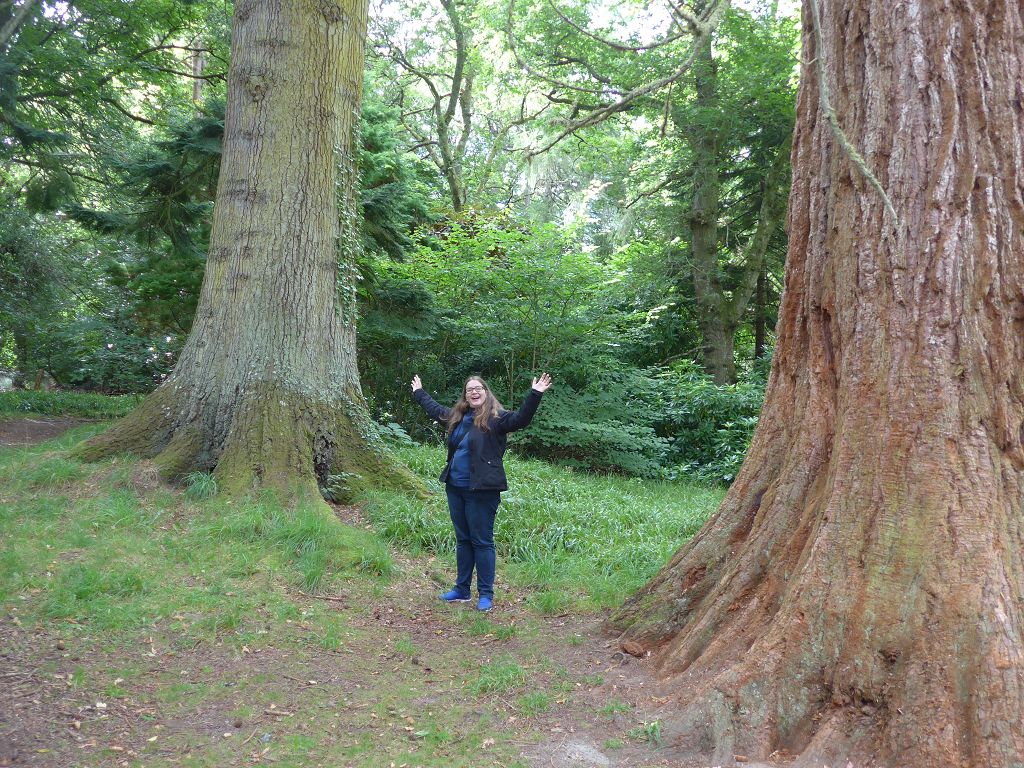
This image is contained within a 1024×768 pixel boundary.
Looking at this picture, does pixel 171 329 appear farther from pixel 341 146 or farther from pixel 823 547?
pixel 823 547

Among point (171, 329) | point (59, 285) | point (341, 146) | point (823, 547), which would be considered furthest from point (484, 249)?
point (823, 547)

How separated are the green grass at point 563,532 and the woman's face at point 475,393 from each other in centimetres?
164

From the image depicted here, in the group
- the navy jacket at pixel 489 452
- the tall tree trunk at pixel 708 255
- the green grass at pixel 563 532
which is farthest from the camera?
the tall tree trunk at pixel 708 255

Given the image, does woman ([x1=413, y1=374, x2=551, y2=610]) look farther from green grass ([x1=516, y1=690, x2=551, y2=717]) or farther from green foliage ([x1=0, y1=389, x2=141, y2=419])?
green foliage ([x1=0, y1=389, x2=141, y2=419])

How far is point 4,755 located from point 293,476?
3489mm

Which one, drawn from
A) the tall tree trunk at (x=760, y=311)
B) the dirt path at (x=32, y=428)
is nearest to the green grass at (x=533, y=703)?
the dirt path at (x=32, y=428)

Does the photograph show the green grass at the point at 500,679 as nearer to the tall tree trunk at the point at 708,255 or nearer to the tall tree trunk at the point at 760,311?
the tall tree trunk at the point at 708,255

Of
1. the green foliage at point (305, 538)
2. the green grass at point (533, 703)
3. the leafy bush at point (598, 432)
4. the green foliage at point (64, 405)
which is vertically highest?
the leafy bush at point (598, 432)

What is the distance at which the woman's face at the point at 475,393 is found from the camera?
5859mm

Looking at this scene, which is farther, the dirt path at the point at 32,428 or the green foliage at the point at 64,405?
the green foliage at the point at 64,405

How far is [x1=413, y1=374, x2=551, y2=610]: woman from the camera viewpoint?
226 inches

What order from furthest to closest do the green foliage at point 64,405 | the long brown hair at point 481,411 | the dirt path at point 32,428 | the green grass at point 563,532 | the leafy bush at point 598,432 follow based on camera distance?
the leafy bush at point 598,432 < the green foliage at point 64,405 < the dirt path at point 32,428 < the green grass at point 563,532 < the long brown hair at point 481,411

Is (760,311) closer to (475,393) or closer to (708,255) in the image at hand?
(708,255)

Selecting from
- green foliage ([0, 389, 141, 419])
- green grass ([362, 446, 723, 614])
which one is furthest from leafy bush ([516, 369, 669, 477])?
green foliage ([0, 389, 141, 419])
